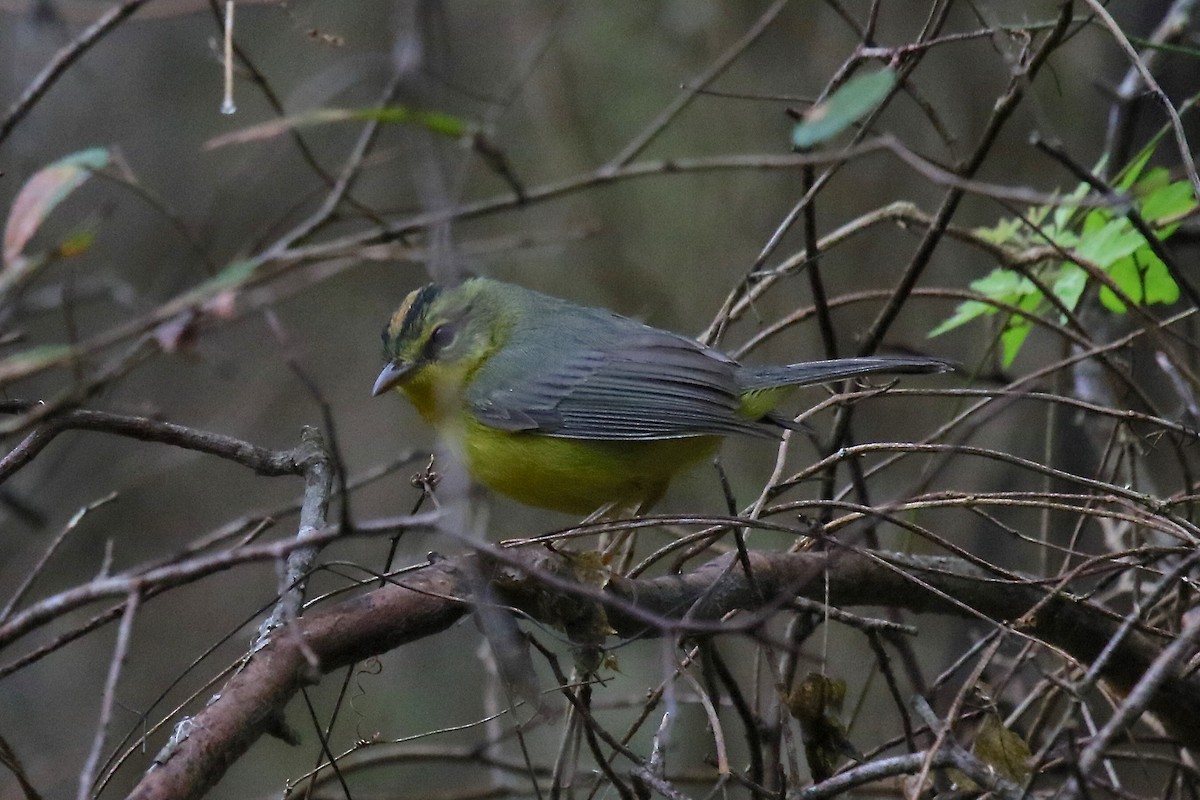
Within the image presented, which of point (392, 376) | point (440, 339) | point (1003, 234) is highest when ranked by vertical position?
point (440, 339)

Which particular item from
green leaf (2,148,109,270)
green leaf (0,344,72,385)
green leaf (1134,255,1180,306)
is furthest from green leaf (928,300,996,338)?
green leaf (0,344,72,385)

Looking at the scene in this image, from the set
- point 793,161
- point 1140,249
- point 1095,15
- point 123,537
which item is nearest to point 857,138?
point 1095,15

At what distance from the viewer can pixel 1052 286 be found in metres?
3.18

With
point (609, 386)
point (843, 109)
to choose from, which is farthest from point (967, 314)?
point (843, 109)

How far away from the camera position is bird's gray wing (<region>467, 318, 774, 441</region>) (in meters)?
3.68

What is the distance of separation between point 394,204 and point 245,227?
1223 millimetres

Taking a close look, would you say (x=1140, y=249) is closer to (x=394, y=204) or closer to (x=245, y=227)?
(x=394, y=204)

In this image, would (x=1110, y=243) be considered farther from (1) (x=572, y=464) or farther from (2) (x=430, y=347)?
(2) (x=430, y=347)

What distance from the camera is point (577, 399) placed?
3.92m

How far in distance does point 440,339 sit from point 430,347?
0.07 metres

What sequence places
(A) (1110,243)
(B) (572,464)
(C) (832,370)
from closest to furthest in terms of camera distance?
1. (A) (1110,243)
2. (C) (832,370)
3. (B) (572,464)

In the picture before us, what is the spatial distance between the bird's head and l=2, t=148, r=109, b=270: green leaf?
1862 millimetres

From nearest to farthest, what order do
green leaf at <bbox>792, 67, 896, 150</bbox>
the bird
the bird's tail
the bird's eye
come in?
green leaf at <bbox>792, 67, 896, 150</bbox> < the bird's tail < the bird < the bird's eye

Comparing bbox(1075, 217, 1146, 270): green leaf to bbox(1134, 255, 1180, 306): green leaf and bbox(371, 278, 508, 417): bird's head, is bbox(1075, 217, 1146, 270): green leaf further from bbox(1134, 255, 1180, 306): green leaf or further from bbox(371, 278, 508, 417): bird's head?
bbox(371, 278, 508, 417): bird's head
